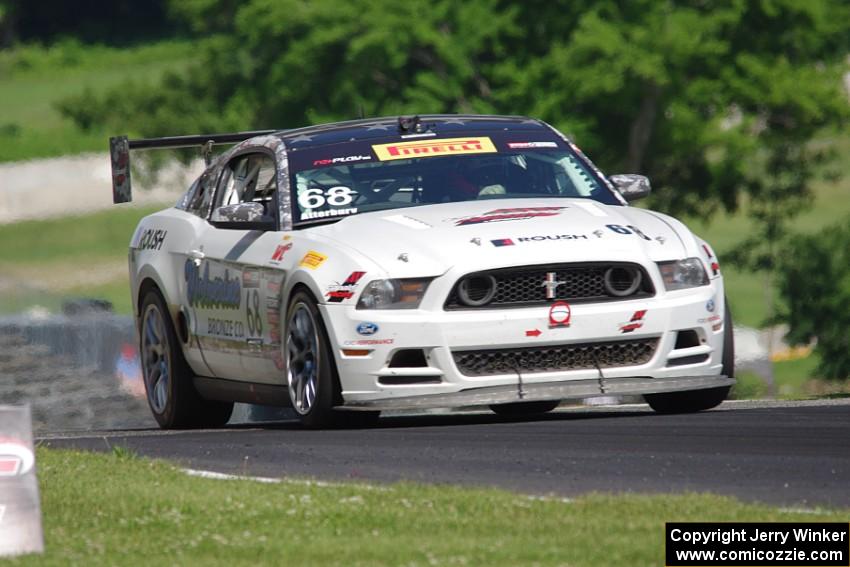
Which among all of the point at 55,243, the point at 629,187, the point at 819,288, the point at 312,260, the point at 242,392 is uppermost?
the point at 629,187

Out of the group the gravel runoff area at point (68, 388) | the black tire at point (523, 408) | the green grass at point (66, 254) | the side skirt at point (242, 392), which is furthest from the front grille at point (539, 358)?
the green grass at point (66, 254)

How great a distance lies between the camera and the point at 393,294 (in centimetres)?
1084

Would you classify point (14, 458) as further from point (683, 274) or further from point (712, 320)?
point (712, 320)

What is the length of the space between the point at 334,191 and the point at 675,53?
2809 cm

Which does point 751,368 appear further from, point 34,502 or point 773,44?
point 34,502

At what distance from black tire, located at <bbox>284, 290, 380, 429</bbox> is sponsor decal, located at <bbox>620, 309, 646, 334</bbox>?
4.55 ft

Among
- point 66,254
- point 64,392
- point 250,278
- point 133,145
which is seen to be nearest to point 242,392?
point 250,278

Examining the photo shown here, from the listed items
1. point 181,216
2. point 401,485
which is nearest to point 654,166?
point 181,216

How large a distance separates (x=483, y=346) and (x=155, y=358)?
11.1ft

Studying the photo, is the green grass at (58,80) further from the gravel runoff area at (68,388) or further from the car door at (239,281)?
the car door at (239,281)

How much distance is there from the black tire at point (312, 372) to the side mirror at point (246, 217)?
749 mm

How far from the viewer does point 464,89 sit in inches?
1660

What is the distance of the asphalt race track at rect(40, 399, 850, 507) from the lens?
8516 millimetres

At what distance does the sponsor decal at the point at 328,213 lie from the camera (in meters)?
11.8
